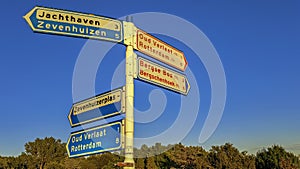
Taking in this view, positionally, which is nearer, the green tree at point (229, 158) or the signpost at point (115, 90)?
the signpost at point (115, 90)

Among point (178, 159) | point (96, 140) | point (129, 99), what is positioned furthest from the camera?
point (178, 159)

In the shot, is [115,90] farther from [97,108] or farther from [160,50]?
[160,50]

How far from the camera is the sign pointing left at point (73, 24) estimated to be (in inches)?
205

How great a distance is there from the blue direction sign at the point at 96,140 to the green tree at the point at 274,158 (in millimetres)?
39087

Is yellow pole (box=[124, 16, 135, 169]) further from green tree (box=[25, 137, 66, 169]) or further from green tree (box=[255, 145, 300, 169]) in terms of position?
green tree (box=[25, 137, 66, 169])

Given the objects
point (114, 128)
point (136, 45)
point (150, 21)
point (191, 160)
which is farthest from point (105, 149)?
point (191, 160)

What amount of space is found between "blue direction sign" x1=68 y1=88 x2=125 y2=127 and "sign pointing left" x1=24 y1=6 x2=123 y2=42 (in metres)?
0.93

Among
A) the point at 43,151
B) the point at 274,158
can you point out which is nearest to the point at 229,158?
the point at 274,158

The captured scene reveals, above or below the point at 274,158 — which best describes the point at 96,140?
below

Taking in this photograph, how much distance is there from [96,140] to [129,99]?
89 centimetres

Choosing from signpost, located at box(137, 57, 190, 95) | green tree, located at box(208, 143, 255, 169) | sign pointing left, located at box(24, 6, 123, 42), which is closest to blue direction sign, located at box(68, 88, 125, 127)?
signpost, located at box(137, 57, 190, 95)

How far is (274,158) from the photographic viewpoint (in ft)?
141

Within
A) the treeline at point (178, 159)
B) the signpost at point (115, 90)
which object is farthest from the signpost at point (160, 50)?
the treeline at point (178, 159)

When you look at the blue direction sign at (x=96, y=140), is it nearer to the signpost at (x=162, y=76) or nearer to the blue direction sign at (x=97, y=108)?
the blue direction sign at (x=97, y=108)
